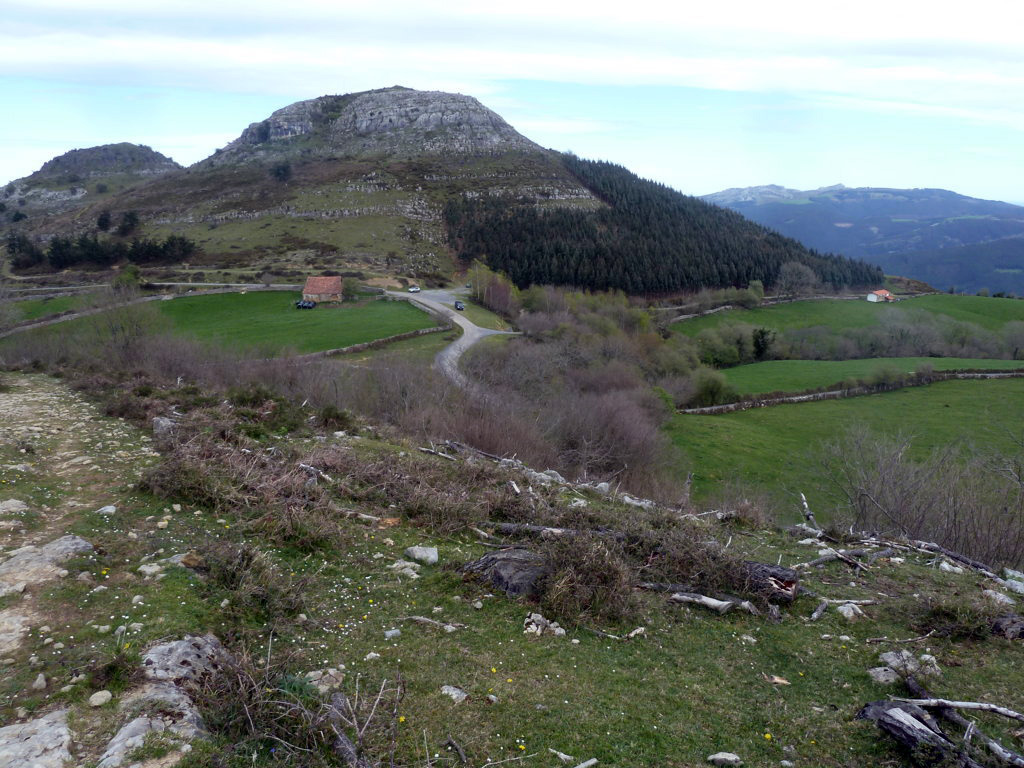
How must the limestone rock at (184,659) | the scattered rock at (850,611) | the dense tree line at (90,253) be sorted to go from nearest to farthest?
the limestone rock at (184,659) < the scattered rock at (850,611) < the dense tree line at (90,253)

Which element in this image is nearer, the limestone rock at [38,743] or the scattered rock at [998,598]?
the limestone rock at [38,743]

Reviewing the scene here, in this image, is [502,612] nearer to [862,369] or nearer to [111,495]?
[111,495]

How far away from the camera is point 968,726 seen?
17.8 ft

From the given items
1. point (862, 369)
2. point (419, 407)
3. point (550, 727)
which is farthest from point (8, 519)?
point (862, 369)

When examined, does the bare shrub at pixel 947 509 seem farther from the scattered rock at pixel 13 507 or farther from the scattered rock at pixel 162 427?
the scattered rock at pixel 13 507

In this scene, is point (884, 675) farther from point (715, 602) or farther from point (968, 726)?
point (715, 602)

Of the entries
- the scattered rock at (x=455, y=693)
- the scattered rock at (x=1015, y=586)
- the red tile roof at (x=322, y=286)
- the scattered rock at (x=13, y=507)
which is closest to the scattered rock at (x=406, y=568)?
the scattered rock at (x=455, y=693)

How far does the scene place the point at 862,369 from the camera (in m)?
53.2

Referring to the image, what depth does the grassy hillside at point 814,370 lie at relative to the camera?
5003cm

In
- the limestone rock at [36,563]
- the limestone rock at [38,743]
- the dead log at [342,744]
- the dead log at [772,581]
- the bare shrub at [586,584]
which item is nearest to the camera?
the limestone rock at [38,743]

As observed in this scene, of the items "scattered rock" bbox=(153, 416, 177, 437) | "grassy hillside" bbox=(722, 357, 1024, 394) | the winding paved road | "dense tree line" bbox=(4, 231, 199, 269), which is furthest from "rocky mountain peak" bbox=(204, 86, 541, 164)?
"scattered rock" bbox=(153, 416, 177, 437)

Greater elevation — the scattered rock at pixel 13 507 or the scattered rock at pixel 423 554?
the scattered rock at pixel 13 507

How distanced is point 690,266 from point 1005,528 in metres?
76.3

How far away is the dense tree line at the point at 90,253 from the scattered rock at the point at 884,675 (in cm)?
9607
